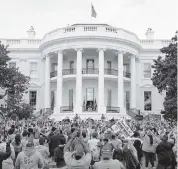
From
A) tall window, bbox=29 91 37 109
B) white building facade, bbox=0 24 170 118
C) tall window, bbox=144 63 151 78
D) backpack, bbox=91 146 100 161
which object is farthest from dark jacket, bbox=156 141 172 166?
tall window, bbox=29 91 37 109

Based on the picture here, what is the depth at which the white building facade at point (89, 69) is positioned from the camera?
110ft

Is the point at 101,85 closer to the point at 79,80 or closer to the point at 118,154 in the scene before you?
the point at 79,80

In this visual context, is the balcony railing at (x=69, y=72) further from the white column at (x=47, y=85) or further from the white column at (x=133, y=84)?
the white column at (x=133, y=84)

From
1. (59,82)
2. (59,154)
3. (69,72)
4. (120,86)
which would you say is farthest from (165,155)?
(69,72)

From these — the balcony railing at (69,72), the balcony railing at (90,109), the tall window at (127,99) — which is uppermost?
the balcony railing at (69,72)

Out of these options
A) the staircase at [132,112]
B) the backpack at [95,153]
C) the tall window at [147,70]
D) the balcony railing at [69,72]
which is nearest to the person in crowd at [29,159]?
the backpack at [95,153]

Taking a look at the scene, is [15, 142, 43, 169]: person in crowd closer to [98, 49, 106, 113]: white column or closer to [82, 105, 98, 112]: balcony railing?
[98, 49, 106, 113]: white column

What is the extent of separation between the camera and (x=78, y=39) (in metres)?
33.8

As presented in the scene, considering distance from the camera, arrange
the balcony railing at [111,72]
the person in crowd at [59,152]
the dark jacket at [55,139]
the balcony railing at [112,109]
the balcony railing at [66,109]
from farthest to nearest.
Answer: the balcony railing at [111,72] → the balcony railing at [112,109] → the balcony railing at [66,109] → the dark jacket at [55,139] → the person in crowd at [59,152]

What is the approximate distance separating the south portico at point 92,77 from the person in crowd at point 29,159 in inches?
988

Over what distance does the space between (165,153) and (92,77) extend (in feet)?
82.4

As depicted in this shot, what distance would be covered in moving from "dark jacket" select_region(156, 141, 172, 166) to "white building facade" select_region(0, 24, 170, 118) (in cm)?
2191

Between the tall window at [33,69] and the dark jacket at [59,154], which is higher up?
the tall window at [33,69]

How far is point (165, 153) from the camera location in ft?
30.6
